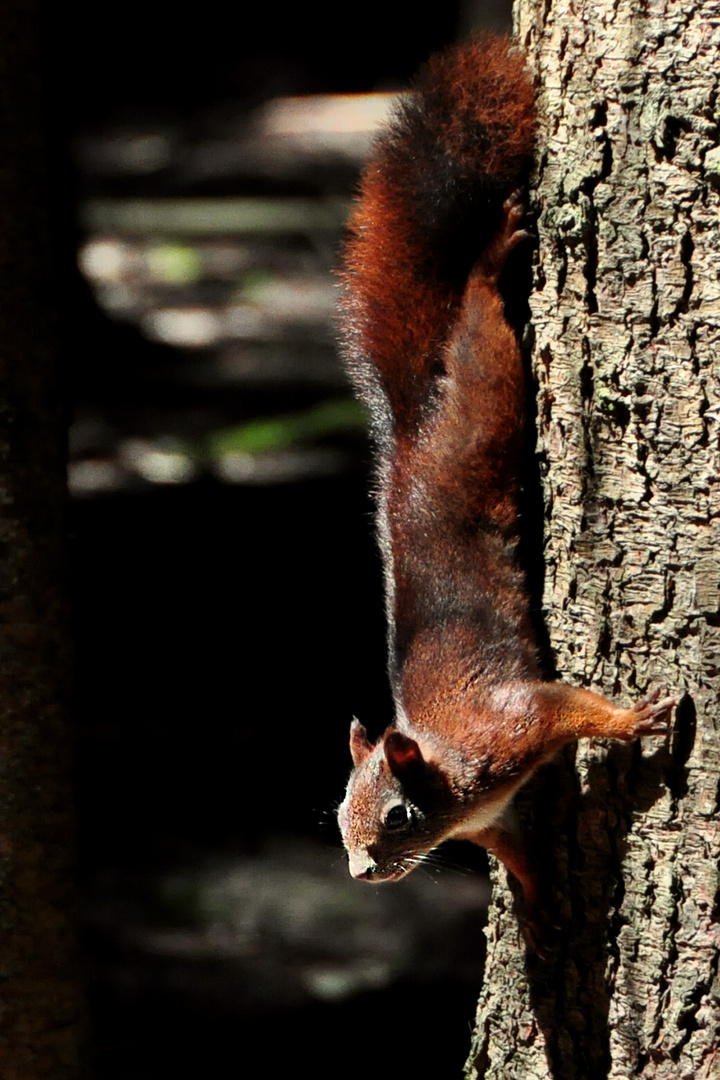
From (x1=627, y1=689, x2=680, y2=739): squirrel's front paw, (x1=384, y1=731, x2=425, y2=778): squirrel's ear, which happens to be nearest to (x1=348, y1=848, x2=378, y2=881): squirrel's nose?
(x1=384, y1=731, x2=425, y2=778): squirrel's ear

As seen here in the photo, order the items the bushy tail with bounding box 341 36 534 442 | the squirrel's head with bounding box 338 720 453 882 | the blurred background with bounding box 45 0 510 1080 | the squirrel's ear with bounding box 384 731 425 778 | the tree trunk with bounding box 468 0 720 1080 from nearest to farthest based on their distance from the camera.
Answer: the tree trunk with bounding box 468 0 720 1080 → the bushy tail with bounding box 341 36 534 442 → the squirrel's ear with bounding box 384 731 425 778 → the squirrel's head with bounding box 338 720 453 882 → the blurred background with bounding box 45 0 510 1080

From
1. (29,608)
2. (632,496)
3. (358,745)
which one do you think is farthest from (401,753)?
(29,608)

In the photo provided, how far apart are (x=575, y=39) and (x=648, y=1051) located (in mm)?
1961

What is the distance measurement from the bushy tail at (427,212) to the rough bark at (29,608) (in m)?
0.74

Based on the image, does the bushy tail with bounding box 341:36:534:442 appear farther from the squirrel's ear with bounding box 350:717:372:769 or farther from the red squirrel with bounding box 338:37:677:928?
the squirrel's ear with bounding box 350:717:372:769

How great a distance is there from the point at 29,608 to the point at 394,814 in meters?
0.97

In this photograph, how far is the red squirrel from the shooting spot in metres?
2.98

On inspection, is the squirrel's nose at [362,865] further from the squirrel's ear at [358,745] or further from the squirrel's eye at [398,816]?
the squirrel's ear at [358,745]

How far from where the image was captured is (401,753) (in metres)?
3.14

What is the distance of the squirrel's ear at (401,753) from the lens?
10.2 feet

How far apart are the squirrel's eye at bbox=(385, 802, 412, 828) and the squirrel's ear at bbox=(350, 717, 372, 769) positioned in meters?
0.18

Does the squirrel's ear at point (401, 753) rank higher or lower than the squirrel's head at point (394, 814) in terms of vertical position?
higher

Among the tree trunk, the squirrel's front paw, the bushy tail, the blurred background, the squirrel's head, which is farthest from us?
the blurred background

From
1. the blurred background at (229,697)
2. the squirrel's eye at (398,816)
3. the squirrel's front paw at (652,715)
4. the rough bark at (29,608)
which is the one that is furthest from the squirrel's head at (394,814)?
the blurred background at (229,697)
